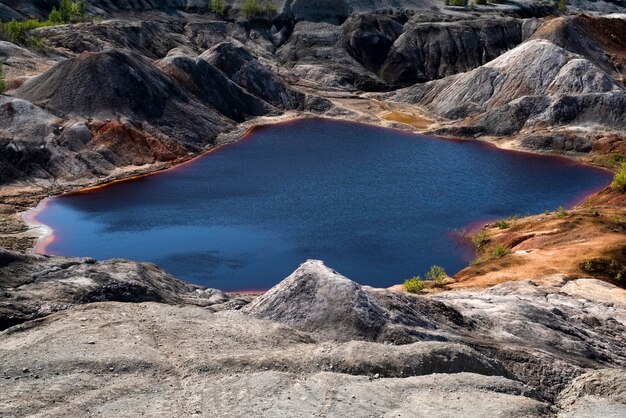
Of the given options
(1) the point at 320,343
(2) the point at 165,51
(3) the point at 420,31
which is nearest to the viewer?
(1) the point at 320,343

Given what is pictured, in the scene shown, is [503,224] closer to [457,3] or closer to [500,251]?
[500,251]

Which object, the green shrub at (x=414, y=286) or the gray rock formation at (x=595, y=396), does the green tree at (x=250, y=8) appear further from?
the gray rock formation at (x=595, y=396)

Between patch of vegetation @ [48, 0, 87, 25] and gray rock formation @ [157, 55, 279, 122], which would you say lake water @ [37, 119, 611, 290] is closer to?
gray rock formation @ [157, 55, 279, 122]

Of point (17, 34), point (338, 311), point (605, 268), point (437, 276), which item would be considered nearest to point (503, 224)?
point (605, 268)

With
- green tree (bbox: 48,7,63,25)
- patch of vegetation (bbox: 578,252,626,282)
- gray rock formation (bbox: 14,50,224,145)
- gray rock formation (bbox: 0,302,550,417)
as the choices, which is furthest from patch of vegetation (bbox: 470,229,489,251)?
green tree (bbox: 48,7,63,25)

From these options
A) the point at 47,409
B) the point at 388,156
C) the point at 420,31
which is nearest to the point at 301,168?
the point at 388,156

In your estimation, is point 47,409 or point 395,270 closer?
point 47,409

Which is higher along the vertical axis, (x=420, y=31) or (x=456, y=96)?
(x=420, y=31)

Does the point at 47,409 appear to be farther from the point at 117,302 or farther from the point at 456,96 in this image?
the point at 456,96
